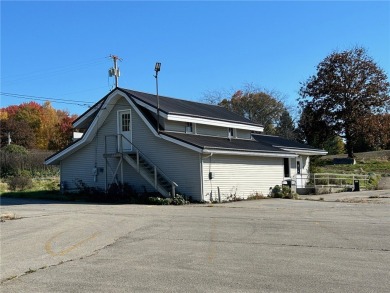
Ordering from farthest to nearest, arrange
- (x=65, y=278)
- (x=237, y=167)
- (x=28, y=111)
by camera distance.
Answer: (x=28, y=111)
(x=237, y=167)
(x=65, y=278)

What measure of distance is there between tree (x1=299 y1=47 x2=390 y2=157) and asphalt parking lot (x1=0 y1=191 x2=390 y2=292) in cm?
3963

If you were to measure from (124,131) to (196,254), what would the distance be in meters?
18.6

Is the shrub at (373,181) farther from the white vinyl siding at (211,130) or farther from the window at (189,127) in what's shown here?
the window at (189,127)

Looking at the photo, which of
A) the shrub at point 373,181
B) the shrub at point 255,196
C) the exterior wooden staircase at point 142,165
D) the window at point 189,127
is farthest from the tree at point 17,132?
the shrub at point 255,196

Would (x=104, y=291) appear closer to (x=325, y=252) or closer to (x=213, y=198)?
(x=325, y=252)

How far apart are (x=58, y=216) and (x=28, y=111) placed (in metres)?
72.9

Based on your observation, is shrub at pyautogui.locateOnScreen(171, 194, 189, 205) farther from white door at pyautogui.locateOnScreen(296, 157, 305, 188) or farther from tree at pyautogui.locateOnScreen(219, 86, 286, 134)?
tree at pyautogui.locateOnScreen(219, 86, 286, 134)

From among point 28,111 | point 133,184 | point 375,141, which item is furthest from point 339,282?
point 28,111

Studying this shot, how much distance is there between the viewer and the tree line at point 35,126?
73875mm

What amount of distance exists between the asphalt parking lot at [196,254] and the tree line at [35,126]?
206 ft

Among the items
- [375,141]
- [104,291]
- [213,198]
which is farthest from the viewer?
[375,141]

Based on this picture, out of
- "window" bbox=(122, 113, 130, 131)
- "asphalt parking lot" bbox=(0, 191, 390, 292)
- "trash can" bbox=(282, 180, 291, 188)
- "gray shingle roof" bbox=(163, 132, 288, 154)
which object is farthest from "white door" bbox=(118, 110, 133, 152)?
"asphalt parking lot" bbox=(0, 191, 390, 292)

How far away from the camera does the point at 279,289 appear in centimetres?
657

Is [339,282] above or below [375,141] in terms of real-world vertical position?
below
